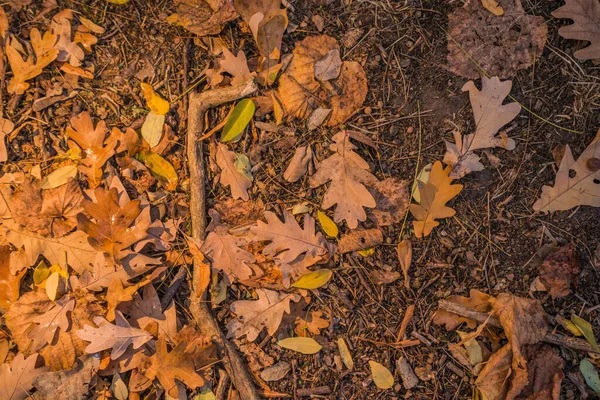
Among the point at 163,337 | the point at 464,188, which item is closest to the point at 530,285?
the point at 464,188

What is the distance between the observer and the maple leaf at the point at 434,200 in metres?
2.62

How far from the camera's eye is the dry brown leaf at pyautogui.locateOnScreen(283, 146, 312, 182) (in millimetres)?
2668

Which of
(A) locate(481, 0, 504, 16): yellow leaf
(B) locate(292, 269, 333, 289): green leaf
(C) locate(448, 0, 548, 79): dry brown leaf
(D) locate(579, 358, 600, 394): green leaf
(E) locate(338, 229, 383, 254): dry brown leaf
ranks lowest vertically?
(D) locate(579, 358, 600, 394): green leaf

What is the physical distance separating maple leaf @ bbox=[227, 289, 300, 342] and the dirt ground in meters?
0.07

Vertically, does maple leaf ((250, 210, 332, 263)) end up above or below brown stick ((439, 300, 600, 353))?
above

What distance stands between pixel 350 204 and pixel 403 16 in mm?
1120

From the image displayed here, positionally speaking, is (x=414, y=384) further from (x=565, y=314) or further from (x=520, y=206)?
(x=520, y=206)

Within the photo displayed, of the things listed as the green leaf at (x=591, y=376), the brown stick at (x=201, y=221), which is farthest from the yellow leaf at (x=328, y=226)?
the green leaf at (x=591, y=376)

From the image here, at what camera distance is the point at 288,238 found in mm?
2637

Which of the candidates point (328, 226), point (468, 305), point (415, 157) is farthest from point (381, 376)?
point (415, 157)

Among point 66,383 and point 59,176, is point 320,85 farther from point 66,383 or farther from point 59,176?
point 66,383

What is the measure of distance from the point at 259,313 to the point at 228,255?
377 mm

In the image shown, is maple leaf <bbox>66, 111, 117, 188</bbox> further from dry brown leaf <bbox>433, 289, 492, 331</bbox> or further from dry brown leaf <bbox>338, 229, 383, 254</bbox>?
dry brown leaf <bbox>433, 289, 492, 331</bbox>

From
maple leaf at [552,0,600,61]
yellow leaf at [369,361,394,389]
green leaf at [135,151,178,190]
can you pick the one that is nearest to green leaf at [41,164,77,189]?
green leaf at [135,151,178,190]
